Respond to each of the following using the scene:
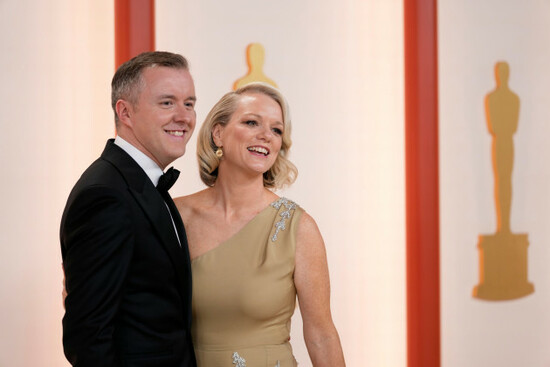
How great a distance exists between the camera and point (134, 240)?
1593 millimetres

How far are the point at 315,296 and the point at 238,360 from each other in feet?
1.06

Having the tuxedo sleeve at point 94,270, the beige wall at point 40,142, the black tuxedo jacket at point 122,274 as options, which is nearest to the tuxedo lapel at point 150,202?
the black tuxedo jacket at point 122,274

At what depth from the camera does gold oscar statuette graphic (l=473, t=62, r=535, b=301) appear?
3.59 meters

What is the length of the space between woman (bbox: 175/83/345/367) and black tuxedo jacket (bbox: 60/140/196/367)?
21cm

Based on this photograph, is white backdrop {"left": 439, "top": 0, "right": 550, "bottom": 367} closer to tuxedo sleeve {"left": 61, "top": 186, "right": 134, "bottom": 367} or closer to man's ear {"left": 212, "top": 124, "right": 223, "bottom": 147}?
man's ear {"left": 212, "top": 124, "right": 223, "bottom": 147}

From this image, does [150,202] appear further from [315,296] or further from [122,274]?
[315,296]

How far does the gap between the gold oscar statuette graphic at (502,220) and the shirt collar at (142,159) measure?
2349 mm

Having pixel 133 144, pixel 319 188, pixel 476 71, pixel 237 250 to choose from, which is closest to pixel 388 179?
pixel 319 188

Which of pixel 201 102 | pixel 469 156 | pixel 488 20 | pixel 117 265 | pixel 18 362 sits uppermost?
pixel 488 20

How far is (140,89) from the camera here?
1.82 m

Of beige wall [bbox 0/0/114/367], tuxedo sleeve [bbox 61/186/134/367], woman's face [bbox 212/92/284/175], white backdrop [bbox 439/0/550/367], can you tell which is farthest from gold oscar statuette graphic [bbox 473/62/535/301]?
tuxedo sleeve [bbox 61/186/134/367]

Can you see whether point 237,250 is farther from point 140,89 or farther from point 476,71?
point 476,71

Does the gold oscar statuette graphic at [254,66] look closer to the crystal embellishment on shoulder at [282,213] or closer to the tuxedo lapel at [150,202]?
the crystal embellishment on shoulder at [282,213]

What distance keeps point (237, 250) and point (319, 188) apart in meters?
1.44
